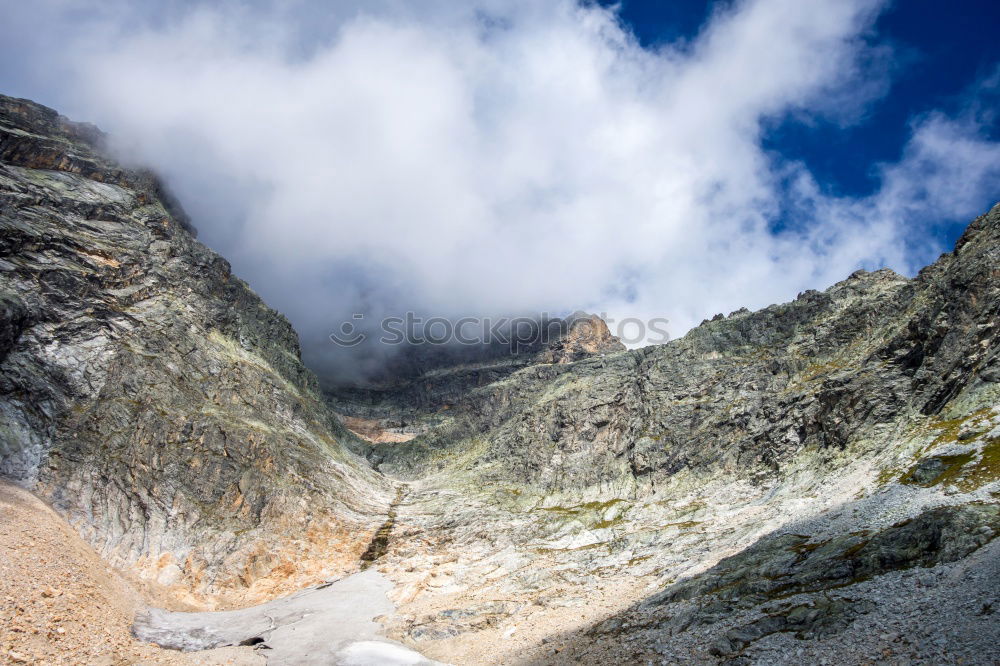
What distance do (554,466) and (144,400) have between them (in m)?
74.5

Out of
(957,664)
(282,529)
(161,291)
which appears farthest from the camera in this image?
(161,291)

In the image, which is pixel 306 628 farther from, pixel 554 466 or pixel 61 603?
pixel 554 466

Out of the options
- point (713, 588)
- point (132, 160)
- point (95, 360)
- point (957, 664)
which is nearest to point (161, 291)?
point (95, 360)

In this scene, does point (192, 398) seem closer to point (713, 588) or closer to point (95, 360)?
point (95, 360)

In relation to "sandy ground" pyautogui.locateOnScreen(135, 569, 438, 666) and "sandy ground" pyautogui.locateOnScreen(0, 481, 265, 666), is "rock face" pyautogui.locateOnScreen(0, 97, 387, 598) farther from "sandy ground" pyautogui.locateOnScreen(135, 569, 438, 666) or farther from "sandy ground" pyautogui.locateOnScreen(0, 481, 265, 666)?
"sandy ground" pyautogui.locateOnScreen(0, 481, 265, 666)

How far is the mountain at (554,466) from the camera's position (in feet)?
120

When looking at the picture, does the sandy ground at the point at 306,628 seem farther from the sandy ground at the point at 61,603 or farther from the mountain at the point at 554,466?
the sandy ground at the point at 61,603

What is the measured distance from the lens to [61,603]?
4175cm

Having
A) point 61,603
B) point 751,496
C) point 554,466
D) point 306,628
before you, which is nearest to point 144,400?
point 61,603

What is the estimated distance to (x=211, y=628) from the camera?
53.9 meters

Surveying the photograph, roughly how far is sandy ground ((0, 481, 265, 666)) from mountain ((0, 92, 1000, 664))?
342 inches

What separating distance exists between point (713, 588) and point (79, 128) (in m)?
156

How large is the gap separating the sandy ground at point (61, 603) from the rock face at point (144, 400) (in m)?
11.3

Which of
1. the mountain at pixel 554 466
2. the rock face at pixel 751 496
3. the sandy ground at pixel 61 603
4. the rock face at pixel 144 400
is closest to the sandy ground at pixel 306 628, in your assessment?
the mountain at pixel 554 466
